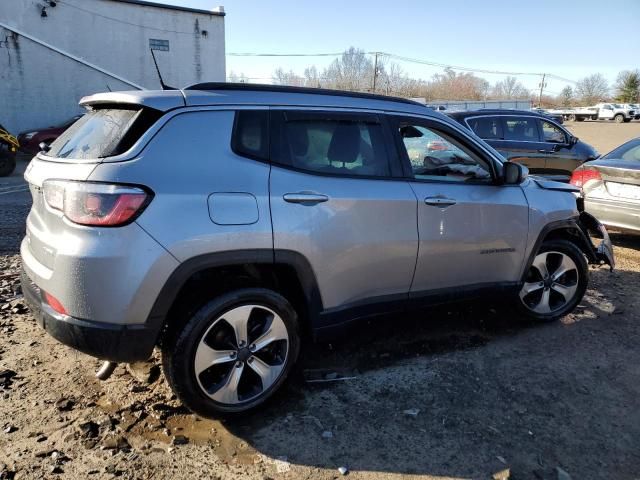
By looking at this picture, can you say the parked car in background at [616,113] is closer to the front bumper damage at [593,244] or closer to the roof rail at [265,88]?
the front bumper damage at [593,244]

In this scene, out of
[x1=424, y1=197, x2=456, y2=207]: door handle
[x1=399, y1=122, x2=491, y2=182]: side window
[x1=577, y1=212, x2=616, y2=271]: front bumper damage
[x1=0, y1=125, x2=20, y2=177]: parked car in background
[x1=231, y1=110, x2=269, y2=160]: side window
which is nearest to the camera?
[x1=231, y1=110, x2=269, y2=160]: side window

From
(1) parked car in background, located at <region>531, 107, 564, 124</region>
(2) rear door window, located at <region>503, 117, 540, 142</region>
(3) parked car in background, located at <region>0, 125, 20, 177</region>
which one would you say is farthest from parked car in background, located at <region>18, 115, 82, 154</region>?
(1) parked car in background, located at <region>531, 107, 564, 124</region>

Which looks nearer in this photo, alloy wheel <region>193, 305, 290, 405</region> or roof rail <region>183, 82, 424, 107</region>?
alloy wheel <region>193, 305, 290, 405</region>

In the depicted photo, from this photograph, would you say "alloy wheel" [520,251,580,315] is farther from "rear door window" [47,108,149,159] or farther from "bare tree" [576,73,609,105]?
"bare tree" [576,73,609,105]

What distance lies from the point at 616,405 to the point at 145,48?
2143 cm

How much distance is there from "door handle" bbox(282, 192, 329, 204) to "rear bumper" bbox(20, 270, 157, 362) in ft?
3.38

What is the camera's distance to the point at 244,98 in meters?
2.91

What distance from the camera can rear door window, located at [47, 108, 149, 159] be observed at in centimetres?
259

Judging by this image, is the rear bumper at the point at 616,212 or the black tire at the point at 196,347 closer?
the black tire at the point at 196,347

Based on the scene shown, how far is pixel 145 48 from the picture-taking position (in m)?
20.4

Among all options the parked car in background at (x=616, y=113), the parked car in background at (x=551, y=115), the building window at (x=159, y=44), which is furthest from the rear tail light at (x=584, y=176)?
the parked car in background at (x=616, y=113)

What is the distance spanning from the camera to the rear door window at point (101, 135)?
102 inches

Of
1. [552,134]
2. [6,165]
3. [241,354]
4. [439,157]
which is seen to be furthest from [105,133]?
[6,165]

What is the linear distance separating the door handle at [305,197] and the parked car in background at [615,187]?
4929 mm
